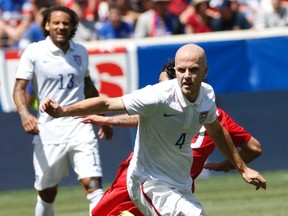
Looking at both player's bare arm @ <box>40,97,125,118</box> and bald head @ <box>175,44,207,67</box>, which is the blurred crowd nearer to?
bald head @ <box>175,44,207,67</box>

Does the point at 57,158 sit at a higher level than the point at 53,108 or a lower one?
lower

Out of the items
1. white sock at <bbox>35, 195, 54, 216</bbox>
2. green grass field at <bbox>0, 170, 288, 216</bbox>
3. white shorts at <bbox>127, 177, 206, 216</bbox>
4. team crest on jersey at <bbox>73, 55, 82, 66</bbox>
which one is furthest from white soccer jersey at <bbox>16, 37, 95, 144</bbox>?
white shorts at <bbox>127, 177, 206, 216</bbox>

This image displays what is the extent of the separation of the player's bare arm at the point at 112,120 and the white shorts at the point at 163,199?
485 mm

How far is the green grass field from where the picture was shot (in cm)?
1373

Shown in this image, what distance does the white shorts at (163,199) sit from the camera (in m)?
8.56

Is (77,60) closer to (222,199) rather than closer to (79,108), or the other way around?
(79,108)

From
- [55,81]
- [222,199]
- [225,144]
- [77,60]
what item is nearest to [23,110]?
[55,81]

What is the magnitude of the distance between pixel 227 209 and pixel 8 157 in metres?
4.50

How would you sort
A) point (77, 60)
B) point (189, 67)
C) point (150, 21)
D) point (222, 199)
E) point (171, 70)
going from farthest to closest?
point (150, 21) < point (222, 199) < point (77, 60) < point (171, 70) < point (189, 67)

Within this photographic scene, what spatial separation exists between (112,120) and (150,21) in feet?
36.3

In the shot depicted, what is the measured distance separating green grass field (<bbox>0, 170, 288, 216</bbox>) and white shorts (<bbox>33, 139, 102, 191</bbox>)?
2.09m

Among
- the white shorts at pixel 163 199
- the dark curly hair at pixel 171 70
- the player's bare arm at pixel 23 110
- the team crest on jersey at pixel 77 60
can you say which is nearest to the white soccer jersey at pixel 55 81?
the team crest on jersey at pixel 77 60

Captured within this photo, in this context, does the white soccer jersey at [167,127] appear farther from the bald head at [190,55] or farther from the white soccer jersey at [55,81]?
the white soccer jersey at [55,81]

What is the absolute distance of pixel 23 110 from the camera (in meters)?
11.2
